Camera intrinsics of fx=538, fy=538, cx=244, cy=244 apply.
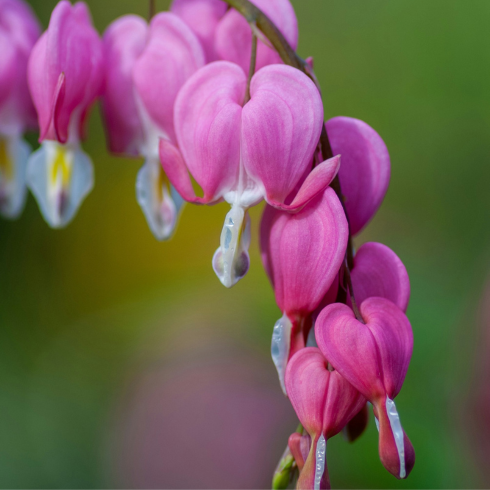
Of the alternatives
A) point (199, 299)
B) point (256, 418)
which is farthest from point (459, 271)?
point (199, 299)

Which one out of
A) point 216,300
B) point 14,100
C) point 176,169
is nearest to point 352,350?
point 176,169

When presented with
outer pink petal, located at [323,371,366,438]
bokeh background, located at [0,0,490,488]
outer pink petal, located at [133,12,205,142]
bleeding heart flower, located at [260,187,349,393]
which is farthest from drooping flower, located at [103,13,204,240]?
bokeh background, located at [0,0,490,488]

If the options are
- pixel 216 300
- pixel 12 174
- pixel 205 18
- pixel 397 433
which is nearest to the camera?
pixel 397 433

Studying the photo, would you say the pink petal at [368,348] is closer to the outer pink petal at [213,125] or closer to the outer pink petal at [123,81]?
the outer pink petal at [213,125]

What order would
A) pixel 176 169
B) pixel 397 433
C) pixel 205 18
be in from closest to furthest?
pixel 397 433, pixel 176 169, pixel 205 18

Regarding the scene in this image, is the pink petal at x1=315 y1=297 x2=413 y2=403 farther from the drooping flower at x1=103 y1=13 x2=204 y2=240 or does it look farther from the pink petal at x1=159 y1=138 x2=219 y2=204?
the drooping flower at x1=103 y1=13 x2=204 y2=240

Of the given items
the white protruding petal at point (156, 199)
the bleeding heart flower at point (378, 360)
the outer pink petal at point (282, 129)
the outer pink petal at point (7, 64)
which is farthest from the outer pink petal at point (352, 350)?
the outer pink petal at point (7, 64)

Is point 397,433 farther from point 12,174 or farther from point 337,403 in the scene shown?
point 12,174
